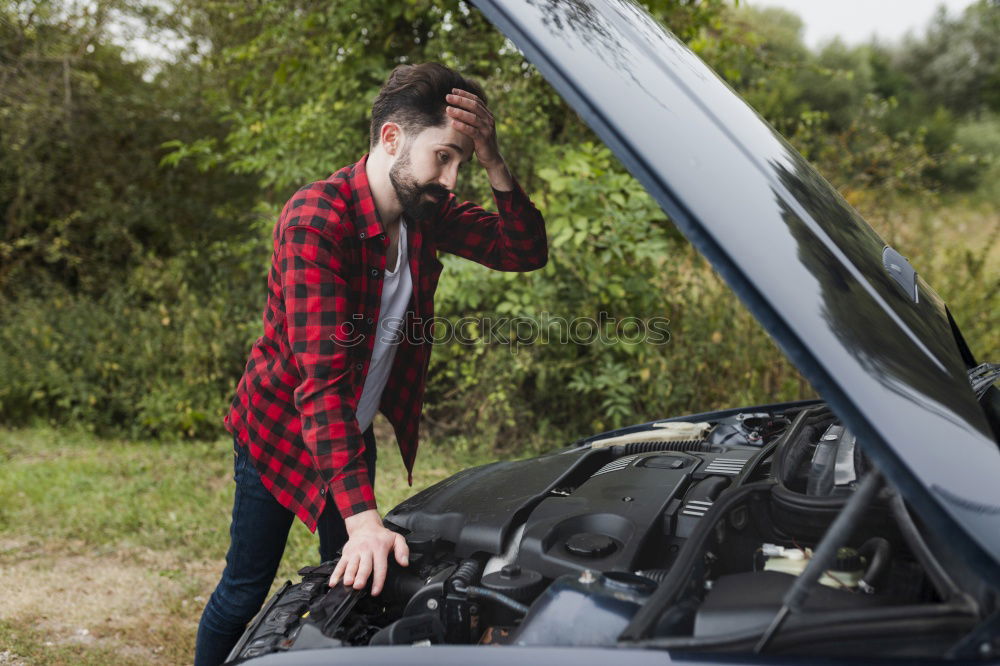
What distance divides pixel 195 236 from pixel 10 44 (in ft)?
7.23

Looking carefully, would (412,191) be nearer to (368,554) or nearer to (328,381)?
(328,381)

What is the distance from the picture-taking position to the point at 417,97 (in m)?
1.86

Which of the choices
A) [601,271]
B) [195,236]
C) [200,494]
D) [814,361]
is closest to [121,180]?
[195,236]

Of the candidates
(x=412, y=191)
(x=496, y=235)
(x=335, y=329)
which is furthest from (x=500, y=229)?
(x=335, y=329)

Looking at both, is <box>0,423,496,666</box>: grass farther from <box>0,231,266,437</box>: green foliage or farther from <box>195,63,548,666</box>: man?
<box>195,63,548,666</box>: man

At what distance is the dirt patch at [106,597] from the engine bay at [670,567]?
7.05 ft

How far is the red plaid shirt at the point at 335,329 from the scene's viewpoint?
1711mm

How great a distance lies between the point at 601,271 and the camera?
5.01 m

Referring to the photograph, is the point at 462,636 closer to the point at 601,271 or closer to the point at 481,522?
the point at 481,522

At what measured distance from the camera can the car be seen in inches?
38.0

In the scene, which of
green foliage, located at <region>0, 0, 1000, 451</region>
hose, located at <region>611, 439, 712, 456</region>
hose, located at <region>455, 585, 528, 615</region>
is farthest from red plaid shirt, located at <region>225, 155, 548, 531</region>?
green foliage, located at <region>0, 0, 1000, 451</region>

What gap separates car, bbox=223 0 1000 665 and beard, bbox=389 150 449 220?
0.62m

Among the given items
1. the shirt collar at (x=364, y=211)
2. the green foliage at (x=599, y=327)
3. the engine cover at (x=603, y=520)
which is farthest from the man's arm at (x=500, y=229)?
the green foliage at (x=599, y=327)

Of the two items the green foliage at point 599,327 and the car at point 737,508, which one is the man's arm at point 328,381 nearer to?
the car at point 737,508
